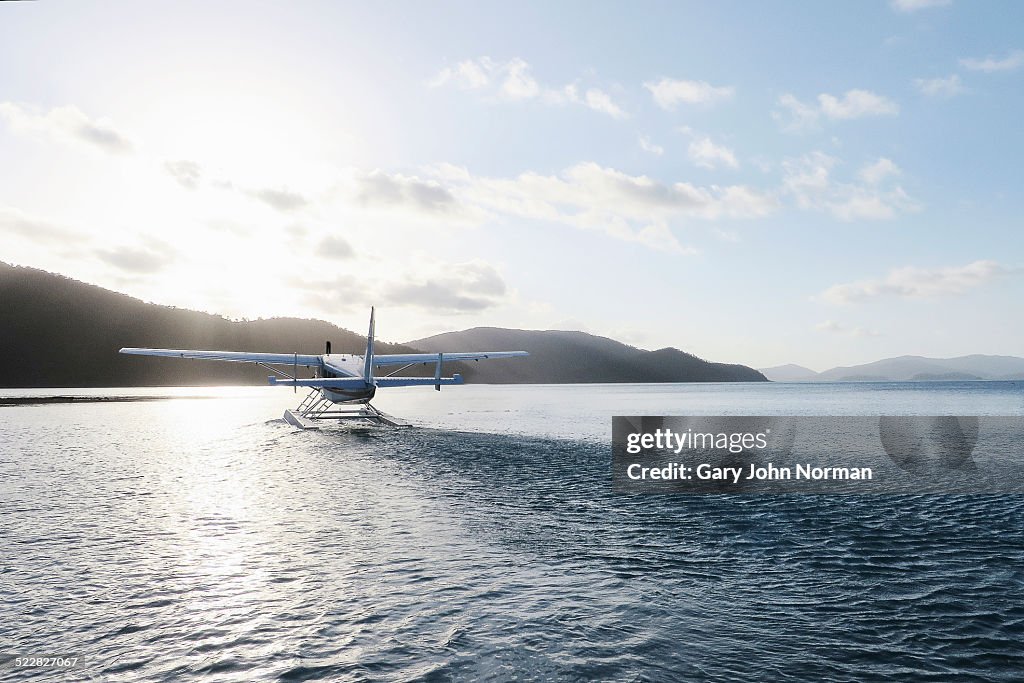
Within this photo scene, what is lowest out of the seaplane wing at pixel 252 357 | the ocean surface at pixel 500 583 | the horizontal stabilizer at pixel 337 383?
the ocean surface at pixel 500 583

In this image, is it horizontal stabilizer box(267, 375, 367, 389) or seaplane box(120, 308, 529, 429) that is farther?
seaplane box(120, 308, 529, 429)

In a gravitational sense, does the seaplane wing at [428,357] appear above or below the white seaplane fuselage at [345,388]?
above

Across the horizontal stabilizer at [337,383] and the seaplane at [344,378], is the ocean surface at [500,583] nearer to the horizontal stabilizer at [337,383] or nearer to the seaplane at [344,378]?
the horizontal stabilizer at [337,383]

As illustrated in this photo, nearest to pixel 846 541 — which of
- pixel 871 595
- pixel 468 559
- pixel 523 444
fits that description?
pixel 871 595

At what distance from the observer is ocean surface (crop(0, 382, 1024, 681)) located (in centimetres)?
875

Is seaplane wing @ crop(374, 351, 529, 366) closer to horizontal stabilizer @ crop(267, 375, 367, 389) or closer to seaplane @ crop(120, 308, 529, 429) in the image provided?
seaplane @ crop(120, 308, 529, 429)

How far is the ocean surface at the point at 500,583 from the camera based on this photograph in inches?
344

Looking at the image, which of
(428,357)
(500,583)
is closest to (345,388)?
(428,357)

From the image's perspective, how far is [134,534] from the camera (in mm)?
16094

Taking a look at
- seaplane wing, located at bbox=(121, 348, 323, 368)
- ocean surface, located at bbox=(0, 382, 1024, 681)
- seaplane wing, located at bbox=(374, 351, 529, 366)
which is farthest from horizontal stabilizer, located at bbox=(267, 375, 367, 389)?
ocean surface, located at bbox=(0, 382, 1024, 681)

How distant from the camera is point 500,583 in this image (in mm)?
12148

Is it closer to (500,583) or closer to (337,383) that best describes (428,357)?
(337,383)

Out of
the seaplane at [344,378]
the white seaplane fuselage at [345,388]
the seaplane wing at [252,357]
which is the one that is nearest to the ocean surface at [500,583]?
the seaplane at [344,378]

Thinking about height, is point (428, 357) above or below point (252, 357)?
above
